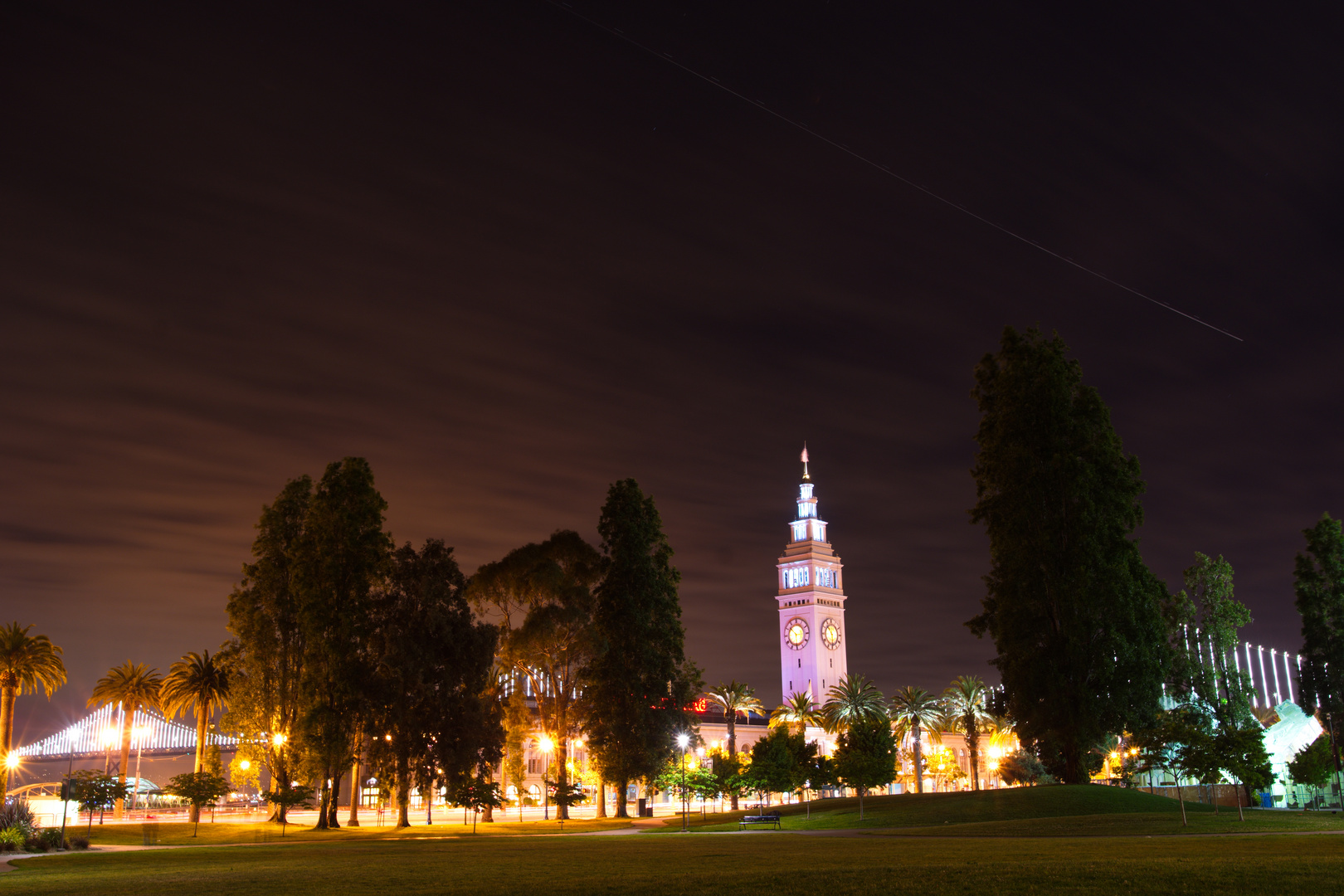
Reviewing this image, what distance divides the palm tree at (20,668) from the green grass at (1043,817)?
4282cm

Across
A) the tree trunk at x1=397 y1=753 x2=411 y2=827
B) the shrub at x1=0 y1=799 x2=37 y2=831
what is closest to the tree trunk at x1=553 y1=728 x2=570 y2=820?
the tree trunk at x1=397 y1=753 x2=411 y2=827

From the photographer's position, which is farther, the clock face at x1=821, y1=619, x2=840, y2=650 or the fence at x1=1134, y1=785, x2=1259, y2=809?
the clock face at x1=821, y1=619, x2=840, y2=650

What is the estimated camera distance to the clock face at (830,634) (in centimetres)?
18625

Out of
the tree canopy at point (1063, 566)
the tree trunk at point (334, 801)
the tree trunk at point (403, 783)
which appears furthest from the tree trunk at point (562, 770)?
the tree canopy at point (1063, 566)

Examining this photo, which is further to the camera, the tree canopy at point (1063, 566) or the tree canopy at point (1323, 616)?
the tree canopy at point (1323, 616)

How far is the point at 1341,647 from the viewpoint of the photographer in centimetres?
6384

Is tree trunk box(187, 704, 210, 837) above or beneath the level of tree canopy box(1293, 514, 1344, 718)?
beneath

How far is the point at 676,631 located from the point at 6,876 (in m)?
45.7

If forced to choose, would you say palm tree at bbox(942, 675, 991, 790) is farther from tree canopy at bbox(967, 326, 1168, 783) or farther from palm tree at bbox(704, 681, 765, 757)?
tree canopy at bbox(967, 326, 1168, 783)

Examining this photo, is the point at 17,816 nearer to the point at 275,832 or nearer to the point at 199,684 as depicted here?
the point at 275,832

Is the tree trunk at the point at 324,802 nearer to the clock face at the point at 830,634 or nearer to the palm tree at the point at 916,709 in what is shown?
the palm tree at the point at 916,709

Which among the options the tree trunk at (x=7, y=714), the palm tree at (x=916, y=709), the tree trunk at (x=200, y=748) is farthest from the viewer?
the palm tree at (x=916, y=709)

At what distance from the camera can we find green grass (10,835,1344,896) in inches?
698

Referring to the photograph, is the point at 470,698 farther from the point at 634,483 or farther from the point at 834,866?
the point at 834,866
